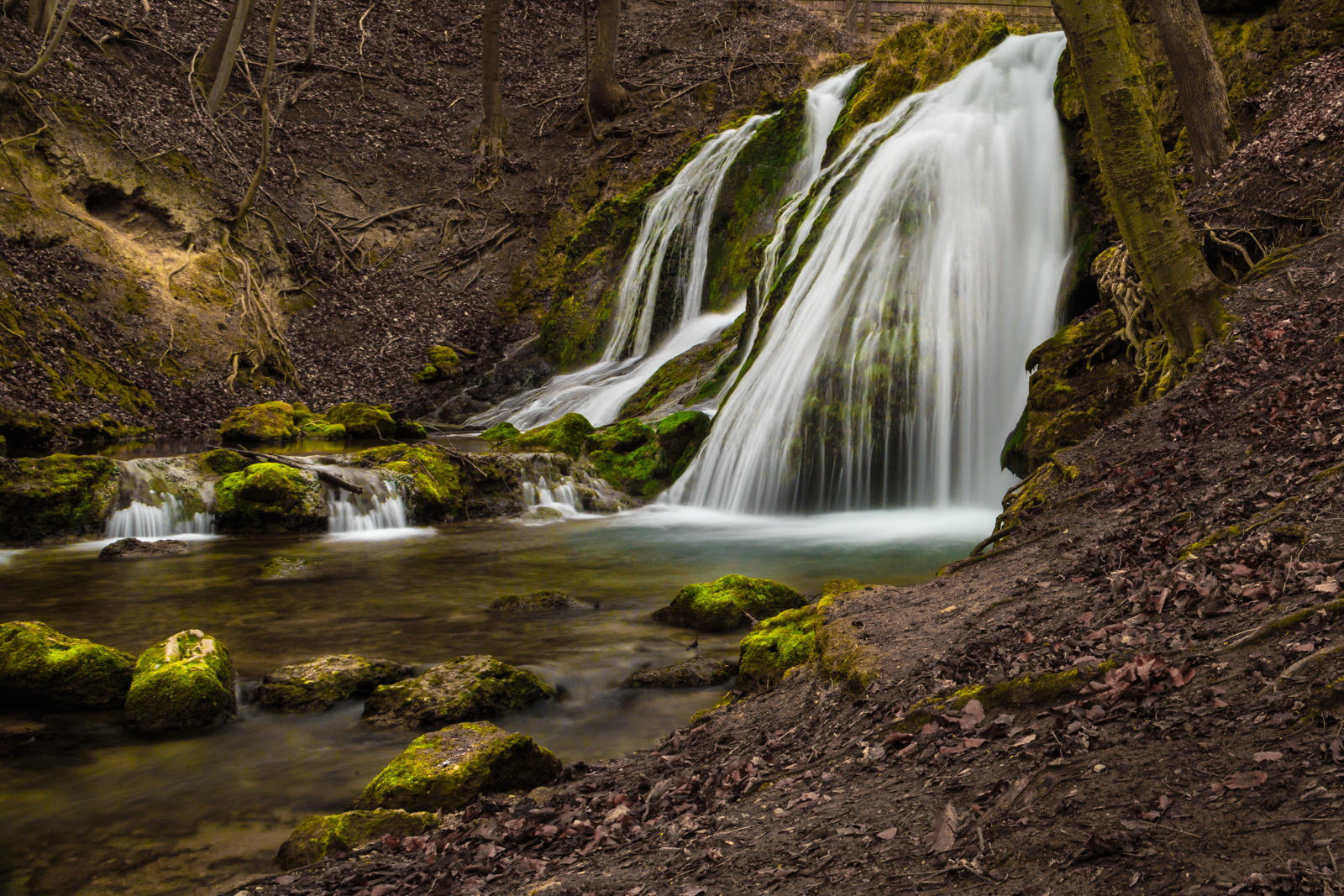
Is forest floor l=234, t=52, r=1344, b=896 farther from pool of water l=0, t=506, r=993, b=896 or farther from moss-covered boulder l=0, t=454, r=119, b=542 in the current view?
moss-covered boulder l=0, t=454, r=119, b=542

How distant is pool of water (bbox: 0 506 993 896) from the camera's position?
14.3 ft

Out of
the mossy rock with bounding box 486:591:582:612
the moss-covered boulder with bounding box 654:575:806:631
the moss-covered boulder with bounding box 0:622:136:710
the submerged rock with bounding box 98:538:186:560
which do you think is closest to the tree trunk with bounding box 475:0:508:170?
the submerged rock with bounding box 98:538:186:560

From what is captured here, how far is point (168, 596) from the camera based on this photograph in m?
8.48

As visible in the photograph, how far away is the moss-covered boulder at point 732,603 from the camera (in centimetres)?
729

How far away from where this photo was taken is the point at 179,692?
18.3ft

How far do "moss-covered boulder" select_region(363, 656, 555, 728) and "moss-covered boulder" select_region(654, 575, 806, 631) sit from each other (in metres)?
1.79

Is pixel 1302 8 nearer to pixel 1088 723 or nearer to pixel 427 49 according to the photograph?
pixel 1088 723

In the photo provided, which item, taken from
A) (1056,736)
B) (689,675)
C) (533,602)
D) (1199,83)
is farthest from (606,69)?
(1056,736)

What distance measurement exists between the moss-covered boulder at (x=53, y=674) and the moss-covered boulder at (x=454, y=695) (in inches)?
66.8

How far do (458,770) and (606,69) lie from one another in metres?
25.1

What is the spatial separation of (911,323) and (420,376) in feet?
42.6

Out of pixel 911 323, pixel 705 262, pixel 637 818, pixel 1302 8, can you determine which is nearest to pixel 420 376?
pixel 705 262

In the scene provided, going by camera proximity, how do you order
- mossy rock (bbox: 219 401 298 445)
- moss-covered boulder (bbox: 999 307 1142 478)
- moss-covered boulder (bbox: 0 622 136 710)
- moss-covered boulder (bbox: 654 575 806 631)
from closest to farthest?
moss-covered boulder (bbox: 0 622 136 710) → moss-covered boulder (bbox: 654 575 806 631) → moss-covered boulder (bbox: 999 307 1142 478) → mossy rock (bbox: 219 401 298 445)

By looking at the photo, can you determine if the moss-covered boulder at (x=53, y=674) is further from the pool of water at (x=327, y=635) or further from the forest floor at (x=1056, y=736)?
the forest floor at (x=1056, y=736)
